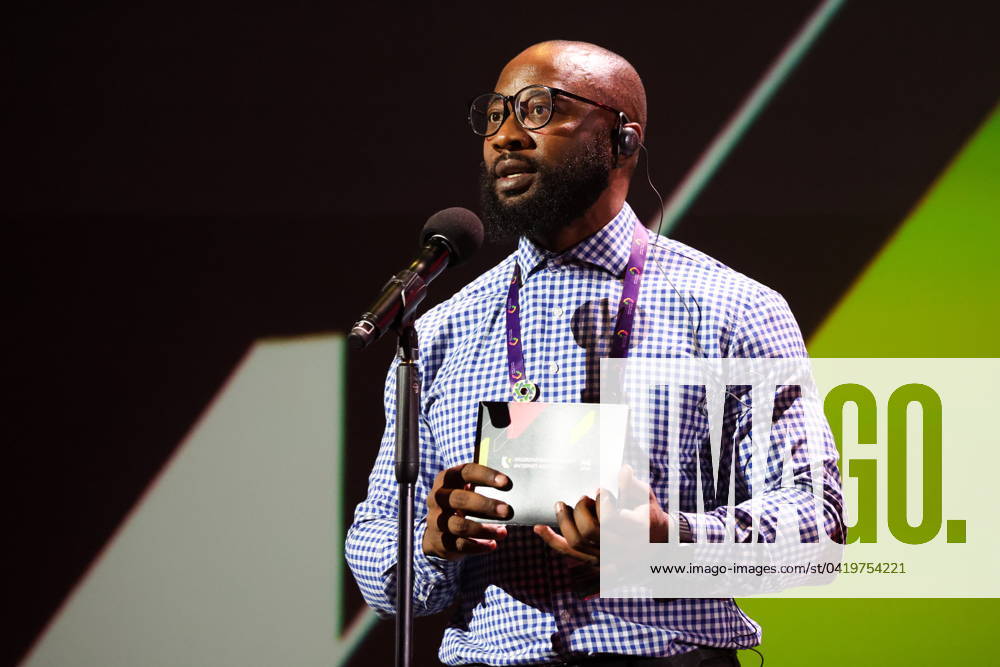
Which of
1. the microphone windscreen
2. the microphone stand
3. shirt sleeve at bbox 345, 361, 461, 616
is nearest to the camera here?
the microphone stand

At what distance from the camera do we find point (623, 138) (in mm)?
2172

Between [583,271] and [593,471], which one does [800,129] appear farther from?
[593,471]

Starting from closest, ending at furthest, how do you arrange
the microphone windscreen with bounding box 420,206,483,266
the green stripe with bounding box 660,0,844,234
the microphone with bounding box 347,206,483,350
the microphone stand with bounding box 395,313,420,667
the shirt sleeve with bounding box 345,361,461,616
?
the microphone with bounding box 347,206,483,350, the microphone stand with bounding box 395,313,420,667, the microphone windscreen with bounding box 420,206,483,266, the shirt sleeve with bounding box 345,361,461,616, the green stripe with bounding box 660,0,844,234

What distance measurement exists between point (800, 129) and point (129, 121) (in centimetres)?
197

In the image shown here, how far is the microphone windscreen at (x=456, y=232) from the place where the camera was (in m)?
1.75

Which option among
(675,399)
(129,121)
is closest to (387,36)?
(129,121)

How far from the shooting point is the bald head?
7.02ft

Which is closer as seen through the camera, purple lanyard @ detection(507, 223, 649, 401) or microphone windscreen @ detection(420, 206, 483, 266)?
microphone windscreen @ detection(420, 206, 483, 266)

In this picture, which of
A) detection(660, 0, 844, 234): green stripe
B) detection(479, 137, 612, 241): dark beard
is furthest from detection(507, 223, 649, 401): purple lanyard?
detection(660, 0, 844, 234): green stripe

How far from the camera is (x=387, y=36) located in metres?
3.21

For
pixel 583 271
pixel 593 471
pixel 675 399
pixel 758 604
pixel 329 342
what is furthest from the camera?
pixel 329 342

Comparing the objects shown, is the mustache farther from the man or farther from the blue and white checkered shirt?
the blue and white checkered shirt

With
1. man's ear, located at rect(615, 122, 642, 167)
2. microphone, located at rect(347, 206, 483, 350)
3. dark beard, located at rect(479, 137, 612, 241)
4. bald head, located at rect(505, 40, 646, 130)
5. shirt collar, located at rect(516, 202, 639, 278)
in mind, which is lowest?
microphone, located at rect(347, 206, 483, 350)

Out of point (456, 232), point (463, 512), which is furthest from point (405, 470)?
point (456, 232)
